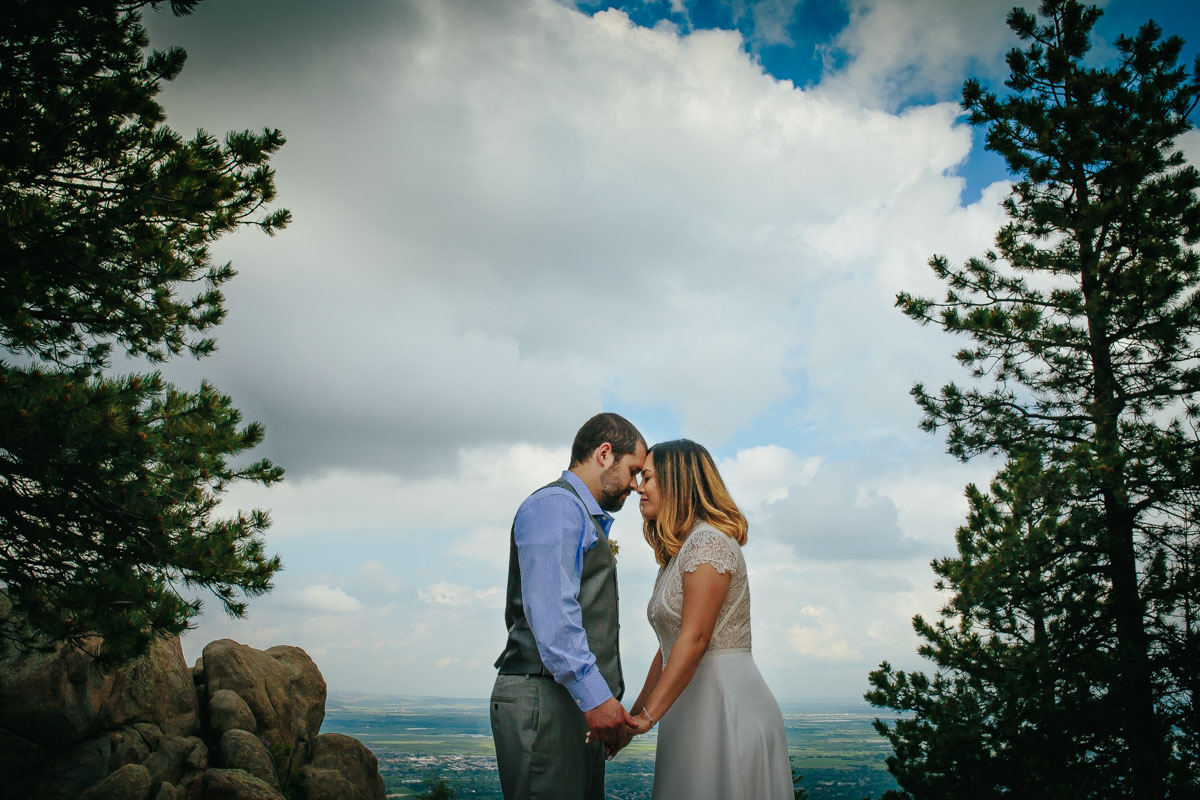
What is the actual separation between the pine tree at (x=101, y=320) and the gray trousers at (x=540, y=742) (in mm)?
3760

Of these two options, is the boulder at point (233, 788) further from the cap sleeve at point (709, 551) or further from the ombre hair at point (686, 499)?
the cap sleeve at point (709, 551)

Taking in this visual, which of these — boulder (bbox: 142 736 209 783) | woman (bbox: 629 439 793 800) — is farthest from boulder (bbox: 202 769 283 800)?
woman (bbox: 629 439 793 800)

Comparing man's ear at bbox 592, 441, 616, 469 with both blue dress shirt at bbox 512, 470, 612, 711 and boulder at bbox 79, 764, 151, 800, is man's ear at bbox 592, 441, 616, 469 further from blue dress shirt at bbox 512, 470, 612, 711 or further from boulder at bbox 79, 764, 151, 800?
boulder at bbox 79, 764, 151, 800

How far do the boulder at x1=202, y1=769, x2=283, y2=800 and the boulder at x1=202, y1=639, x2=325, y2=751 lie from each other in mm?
1417

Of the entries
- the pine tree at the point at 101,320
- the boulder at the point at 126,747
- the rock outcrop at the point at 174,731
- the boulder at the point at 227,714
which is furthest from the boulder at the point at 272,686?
the pine tree at the point at 101,320

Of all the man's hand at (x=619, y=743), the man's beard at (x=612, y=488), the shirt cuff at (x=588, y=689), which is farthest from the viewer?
the man's beard at (x=612, y=488)

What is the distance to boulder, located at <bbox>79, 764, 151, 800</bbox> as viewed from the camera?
7.84m

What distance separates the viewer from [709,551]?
3.41m

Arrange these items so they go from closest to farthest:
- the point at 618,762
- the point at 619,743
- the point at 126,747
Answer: the point at 619,743
the point at 126,747
the point at 618,762

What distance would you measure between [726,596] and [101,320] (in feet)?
19.9

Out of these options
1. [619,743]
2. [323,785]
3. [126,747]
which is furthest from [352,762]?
[619,743]

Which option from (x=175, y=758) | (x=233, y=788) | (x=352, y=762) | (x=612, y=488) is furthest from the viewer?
(x=352, y=762)

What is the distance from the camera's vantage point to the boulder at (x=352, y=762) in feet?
33.9

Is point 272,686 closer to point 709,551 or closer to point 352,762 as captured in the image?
point 352,762
